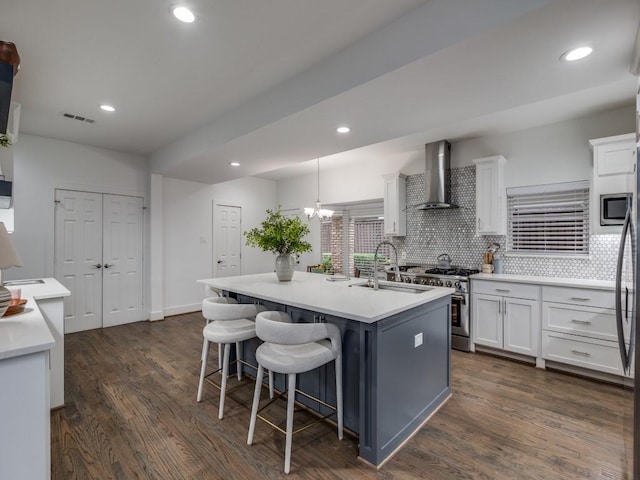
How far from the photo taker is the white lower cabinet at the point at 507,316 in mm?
3291

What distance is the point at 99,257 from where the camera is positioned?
4703 mm

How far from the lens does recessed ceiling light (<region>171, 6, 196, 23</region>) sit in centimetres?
185

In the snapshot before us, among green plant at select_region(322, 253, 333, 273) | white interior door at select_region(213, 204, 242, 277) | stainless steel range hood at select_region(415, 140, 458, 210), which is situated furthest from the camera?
green plant at select_region(322, 253, 333, 273)

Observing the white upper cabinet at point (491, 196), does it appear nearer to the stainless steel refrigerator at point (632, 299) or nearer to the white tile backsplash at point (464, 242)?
the white tile backsplash at point (464, 242)

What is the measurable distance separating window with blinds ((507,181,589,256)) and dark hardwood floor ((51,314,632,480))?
1496 millimetres

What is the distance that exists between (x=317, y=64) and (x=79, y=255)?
4.38 m

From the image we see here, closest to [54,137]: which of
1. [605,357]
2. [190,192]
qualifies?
[190,192]

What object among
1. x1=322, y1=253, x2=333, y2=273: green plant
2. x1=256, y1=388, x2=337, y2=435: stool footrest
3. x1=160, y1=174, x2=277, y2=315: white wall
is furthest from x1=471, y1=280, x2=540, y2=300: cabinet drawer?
x1=160, y1=174, x2=277, y2=315: white wall

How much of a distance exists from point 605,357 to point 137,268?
6.14m

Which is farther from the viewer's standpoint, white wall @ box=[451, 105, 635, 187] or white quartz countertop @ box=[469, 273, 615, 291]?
white wall @ box=[451, 105, 635, 187]

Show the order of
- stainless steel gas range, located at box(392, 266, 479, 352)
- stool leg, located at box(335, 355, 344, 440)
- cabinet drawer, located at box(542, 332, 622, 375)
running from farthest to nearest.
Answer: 1. stainless steel gas range, located at box(392, 266, 479, 352)
2. cabinet drawer, located at box(542, 332, 622, 375)
3. stool leg, located at box(335, 355, 344, 440)

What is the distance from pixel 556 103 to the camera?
10.2 feet

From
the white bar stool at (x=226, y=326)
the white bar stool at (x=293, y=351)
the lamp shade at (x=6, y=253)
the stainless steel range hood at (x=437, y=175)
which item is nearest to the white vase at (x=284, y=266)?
the white bar stool at (x=226, y=326)

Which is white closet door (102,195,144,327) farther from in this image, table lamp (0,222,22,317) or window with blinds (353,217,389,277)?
window with blinds (353,217,389,277)
